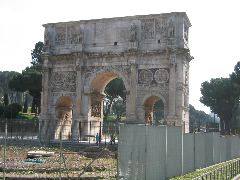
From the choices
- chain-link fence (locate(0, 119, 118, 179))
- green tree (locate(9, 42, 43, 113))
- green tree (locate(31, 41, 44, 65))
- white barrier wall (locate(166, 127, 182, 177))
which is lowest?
chain-link fence (locate(0, 119, 118, 179))

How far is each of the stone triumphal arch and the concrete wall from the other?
11914 millimetres

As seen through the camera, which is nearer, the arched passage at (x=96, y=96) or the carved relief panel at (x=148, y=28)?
the carved relief panel at (x=148, y=28)

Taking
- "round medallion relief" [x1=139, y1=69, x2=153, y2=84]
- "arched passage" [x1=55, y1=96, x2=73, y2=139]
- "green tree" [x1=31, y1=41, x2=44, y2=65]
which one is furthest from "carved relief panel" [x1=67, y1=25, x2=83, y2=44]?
"green tree" [x1=31, y1=41, x2=44, y2=65]

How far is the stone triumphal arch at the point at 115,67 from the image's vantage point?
101 ft

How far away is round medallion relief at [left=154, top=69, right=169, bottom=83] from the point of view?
3097 centimetres

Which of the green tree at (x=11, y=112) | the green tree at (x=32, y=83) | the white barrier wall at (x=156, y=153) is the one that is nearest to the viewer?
the white barrier wall at (x=156, y=153)

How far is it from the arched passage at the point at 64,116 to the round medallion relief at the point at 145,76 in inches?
267

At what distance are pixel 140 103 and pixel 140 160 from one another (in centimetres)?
2110

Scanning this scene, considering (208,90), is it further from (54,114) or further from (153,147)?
(153,147)

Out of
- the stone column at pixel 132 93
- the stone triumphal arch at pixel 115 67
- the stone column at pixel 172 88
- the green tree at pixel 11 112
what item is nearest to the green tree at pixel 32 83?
the green tree at pixel 11 112

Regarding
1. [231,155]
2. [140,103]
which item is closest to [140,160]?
[231,155]

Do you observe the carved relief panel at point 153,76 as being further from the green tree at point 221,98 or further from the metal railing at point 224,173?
the green tree at point 221,98

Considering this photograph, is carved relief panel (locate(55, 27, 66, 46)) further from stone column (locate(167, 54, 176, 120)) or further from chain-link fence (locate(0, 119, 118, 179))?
stone column (locate(167, 54, 176, 120))

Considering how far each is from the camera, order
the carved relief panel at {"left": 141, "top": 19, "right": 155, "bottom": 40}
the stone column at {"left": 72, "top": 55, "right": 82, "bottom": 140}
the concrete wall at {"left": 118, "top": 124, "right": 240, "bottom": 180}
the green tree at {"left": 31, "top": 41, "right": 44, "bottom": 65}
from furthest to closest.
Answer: the green tree at {"left": 31, "top": 41, "right": 44, "bottom": 65}, the stone column at {"left": 72, "top": 55, "right": 82, "bottom": 140}, the carved relief panel at {"left": 141, "top": 19, "right": 155, "bottom": 40}, the concrete wall at {"left": 118, "top": 124, "right": 240, "bottom": 180}
